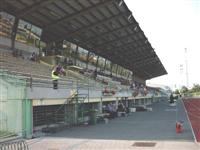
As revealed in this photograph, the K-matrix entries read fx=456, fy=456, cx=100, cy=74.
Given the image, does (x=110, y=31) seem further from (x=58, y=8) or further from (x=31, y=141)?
(x=31, y=141)

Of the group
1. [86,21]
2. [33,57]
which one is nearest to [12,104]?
[33,57]

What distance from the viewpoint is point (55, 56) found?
43.1 m

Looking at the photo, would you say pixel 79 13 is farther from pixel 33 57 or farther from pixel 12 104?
pixel 12 104

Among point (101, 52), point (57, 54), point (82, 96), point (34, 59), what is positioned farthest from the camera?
point (101, 52)

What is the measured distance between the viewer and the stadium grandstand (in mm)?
23031

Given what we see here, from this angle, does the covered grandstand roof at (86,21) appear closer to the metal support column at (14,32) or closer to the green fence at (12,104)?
the metal support column at (14,32)

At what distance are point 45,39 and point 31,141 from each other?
2205 cm

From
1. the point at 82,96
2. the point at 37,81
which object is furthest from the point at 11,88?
the point at 82,96

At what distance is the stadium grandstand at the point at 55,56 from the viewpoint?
2303 centimetres

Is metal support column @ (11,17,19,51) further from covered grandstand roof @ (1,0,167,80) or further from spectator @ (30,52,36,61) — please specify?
spectator @ (30,52,36,61)

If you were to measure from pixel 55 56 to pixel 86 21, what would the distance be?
16.9 ft

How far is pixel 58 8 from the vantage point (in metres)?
34.4

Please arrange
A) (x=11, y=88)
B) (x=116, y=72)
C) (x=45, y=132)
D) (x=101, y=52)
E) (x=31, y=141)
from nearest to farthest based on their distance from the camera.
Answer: (x=31, y=141), (x=11, y=88), (x=45, y=132), (x=101, y=52), (x=116, y=72)

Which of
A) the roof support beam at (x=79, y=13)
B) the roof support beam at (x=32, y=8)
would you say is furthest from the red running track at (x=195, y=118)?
the roof support beam at (x=32, y=8)
